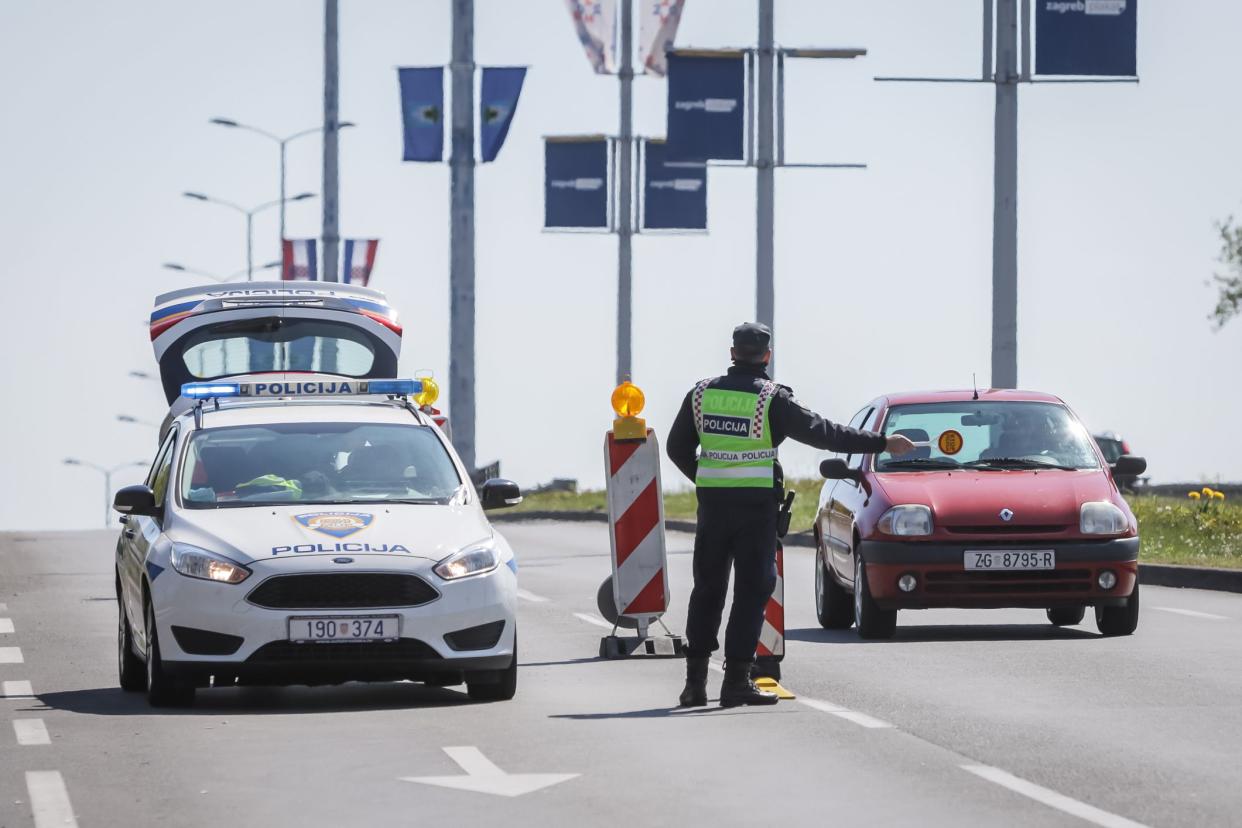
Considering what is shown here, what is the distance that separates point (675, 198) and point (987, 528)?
2852 centimetres

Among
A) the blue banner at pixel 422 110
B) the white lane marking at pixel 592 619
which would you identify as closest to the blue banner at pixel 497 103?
the blue banner at pixel 422 110

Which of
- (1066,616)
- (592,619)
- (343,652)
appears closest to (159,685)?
(343,652)

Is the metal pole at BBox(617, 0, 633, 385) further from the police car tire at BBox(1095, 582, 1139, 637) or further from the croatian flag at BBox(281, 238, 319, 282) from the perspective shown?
the police car tire at BBox(1095, 582, 1139, 637)

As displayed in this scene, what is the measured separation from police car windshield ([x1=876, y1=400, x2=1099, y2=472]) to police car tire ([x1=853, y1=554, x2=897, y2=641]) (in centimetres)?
94

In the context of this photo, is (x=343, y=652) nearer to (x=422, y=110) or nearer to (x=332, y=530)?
(x=332, y=530)

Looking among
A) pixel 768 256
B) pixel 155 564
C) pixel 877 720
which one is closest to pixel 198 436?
pixel 155 564

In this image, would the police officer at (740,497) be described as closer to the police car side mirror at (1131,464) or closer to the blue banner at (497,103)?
the police car side mirror at (1131,464)

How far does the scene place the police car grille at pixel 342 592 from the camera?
1331cm

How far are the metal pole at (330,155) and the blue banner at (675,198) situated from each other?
9595 millimetres

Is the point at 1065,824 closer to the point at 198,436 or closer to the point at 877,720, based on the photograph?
the point at 877,720

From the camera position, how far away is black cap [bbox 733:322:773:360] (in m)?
13.4

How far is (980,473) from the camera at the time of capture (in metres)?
18.3

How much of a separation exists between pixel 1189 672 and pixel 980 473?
3.48 m

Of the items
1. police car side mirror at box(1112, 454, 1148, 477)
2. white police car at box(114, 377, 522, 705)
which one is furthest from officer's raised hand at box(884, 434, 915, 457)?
police car side mirror at box(1112, 454, 1148, 477)
